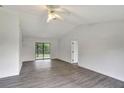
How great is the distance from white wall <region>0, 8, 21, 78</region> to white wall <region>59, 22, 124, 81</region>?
11.9 feet

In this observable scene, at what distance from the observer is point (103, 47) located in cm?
471

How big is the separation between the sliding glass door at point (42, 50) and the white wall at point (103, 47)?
3.34 m

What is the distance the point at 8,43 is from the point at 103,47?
13.8 ft

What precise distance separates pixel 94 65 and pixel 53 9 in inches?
140

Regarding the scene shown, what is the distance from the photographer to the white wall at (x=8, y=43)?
3.96m

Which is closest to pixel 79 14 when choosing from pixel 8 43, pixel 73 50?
pixel 8 43

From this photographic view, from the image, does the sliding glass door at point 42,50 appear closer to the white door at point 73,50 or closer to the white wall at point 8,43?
the white door at point 73,50

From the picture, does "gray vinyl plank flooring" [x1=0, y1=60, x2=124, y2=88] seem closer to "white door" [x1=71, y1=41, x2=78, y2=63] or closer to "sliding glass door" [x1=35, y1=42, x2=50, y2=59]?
"white door" [x1=71, y1=41, x2=78, y2=63]

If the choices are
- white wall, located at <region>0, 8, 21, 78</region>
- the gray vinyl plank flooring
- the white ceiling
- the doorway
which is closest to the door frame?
the white ceiling

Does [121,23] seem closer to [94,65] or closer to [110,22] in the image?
[110,22]

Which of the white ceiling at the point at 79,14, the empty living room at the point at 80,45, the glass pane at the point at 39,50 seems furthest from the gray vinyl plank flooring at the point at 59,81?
the glass pane at the point at 39,50

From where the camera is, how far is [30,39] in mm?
8078

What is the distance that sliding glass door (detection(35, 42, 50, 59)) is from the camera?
8.70m
